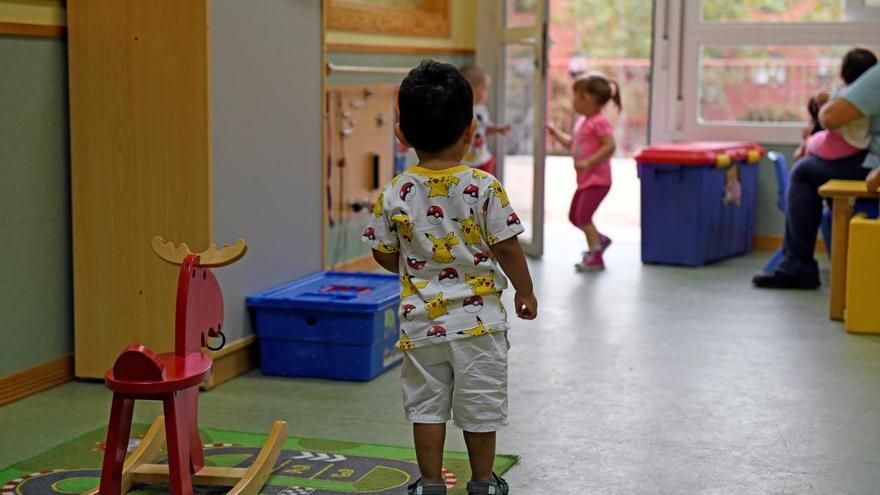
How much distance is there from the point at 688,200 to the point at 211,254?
153 inches

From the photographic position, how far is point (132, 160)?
139 inches

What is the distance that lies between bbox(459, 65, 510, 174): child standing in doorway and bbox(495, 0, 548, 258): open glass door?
0.79 feet

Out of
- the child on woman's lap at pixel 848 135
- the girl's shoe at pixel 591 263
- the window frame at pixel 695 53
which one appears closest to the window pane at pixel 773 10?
the window frame at pixel 695 53

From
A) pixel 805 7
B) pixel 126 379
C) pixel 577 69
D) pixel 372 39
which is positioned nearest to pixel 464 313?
pixel 126 379

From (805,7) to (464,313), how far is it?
191 inches

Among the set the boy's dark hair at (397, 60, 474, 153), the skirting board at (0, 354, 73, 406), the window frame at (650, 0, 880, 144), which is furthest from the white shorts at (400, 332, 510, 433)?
the window frame at (650, 0, 880, 144)

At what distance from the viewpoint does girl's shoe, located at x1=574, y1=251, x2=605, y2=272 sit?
5.94 m

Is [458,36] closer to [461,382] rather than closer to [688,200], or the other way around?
[688,200]

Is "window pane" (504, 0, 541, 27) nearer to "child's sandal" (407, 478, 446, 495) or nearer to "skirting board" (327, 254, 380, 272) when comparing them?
"skirting board" (327, 254, 380, 272)

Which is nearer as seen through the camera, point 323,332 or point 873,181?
point 323,332

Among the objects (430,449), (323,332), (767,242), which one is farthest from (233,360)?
(767,242)

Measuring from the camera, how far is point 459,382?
97.7 inches

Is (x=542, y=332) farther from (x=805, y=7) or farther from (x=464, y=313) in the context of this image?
(x=805, y=7)

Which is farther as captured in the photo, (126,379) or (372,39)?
(372,39)
